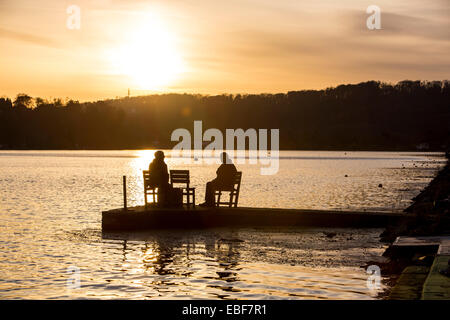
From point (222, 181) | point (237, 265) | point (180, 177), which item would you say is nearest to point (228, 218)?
point (222, 181)

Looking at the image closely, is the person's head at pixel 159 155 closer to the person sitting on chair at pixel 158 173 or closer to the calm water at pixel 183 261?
the person sitting on chair at pixel 158 173

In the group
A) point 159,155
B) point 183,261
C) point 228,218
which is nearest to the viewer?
point 183,261

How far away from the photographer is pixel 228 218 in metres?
23.0

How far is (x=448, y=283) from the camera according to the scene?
34.1 ft

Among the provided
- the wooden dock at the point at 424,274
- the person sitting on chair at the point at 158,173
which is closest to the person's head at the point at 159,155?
the person sitting on chair at the point at 158,173

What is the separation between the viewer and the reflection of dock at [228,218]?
21859 millimetres

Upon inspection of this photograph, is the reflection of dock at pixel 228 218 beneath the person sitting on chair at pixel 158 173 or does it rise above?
beneath

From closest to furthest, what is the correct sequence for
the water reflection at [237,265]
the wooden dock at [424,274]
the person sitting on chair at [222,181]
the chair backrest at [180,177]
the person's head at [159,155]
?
1. the wooden dock at [424,274]
2. the water reflection at [237,265]
3. the person's head at [159,155]
4. the chair backrest at [180,177]
5. the person sitting on chair at [222,181]

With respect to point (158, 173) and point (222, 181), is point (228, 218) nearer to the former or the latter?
point (222, 181)

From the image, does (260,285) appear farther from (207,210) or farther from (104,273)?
(207,210)

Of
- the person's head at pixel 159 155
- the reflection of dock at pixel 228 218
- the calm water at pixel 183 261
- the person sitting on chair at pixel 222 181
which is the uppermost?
the person's head at pixel 159 155

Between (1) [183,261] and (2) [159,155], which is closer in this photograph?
(1) [183,261]

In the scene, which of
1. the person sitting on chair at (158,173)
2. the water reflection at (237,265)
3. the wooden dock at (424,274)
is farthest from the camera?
the person sitting on chair at (158,173)
